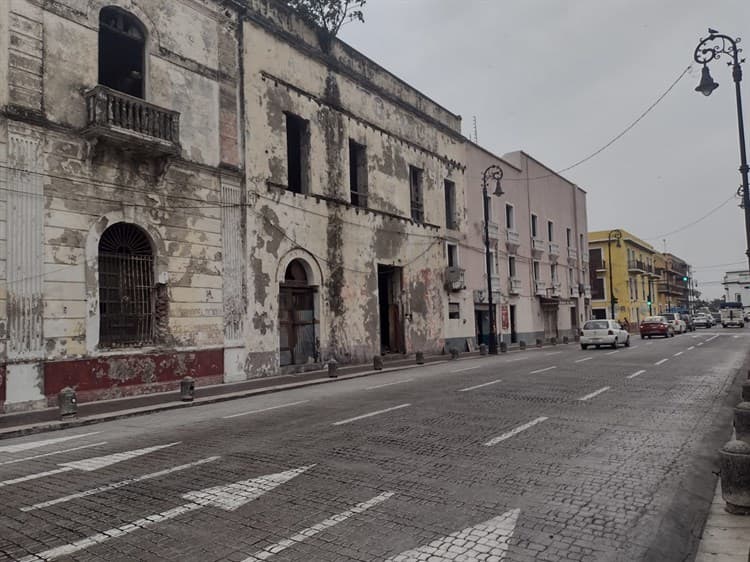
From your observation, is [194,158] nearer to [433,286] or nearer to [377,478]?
[377,478]

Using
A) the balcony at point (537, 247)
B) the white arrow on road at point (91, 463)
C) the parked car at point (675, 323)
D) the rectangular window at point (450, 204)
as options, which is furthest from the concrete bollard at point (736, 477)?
the parked car at point (675, 323)

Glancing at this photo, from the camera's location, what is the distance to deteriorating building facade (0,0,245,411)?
12336 millimetres

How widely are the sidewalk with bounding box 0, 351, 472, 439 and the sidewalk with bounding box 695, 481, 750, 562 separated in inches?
401

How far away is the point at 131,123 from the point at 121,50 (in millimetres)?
3334

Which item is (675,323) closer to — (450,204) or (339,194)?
(450,204)

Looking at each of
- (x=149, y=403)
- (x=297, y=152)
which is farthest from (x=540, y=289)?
(x=149, y=403)

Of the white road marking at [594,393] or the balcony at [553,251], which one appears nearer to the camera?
the white road marking at [594,393]

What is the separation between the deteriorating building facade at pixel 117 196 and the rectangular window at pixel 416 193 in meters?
11.9

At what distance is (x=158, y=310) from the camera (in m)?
15.0

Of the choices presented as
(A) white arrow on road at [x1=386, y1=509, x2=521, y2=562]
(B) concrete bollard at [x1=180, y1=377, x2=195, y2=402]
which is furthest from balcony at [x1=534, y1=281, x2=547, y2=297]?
(A) white arrow on road at [x1=386, y1=509, x2=521, y2=562]

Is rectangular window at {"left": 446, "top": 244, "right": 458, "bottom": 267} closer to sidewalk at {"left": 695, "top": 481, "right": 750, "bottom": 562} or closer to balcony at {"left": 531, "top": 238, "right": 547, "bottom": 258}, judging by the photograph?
balcony at {"left": 531, "top": 238, "right": 547, "bottom": 258}

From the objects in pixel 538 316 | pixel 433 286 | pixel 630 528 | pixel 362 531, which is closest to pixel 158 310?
pixel 362 531

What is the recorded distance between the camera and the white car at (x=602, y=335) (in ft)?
91.5

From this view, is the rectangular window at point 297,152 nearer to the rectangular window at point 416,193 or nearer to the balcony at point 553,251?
the rectangular window at point 416,193
